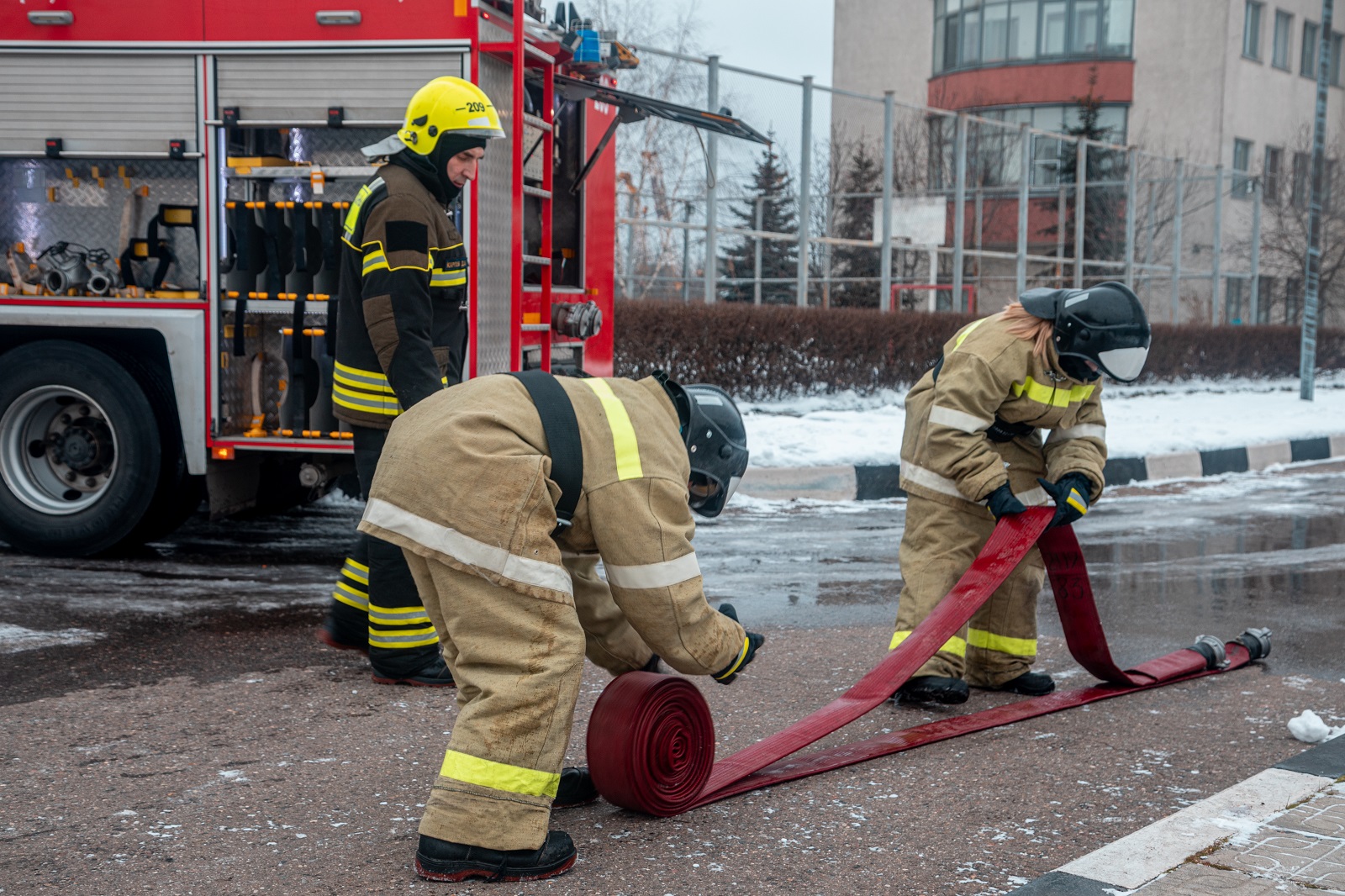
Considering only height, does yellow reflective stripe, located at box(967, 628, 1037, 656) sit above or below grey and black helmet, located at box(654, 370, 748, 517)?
below

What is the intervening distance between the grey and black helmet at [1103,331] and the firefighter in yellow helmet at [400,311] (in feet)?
6.29

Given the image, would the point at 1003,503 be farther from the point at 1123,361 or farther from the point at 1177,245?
the point at 1177,245

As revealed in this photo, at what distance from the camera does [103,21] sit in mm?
6219

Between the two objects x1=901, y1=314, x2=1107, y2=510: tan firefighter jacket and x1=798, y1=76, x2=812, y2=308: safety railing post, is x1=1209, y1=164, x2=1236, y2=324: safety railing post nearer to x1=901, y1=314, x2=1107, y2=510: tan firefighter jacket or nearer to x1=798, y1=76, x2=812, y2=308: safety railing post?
x1=798, y1=76, x2=812, y2=308: safety railing post

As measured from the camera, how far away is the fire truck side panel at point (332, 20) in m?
5.90

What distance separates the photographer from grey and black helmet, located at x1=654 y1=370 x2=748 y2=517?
3.14 m

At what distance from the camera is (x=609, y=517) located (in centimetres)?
286

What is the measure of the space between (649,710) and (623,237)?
12.0 meters

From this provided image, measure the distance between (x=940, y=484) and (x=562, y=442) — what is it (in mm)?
1925

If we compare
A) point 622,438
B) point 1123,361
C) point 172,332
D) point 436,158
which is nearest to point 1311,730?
point 1123,361

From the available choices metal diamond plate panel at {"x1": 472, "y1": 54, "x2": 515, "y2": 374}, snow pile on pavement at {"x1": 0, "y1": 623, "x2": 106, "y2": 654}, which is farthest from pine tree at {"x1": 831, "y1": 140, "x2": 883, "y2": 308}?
snow pile on pavement at {"x1": 0, "y1": 623, "x2": 106, "y2": 654}

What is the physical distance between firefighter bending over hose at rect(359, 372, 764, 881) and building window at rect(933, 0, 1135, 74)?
3111cm

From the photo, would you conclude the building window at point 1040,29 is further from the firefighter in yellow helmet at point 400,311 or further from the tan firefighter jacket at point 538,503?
the tan firefighter jacket at point 538,503

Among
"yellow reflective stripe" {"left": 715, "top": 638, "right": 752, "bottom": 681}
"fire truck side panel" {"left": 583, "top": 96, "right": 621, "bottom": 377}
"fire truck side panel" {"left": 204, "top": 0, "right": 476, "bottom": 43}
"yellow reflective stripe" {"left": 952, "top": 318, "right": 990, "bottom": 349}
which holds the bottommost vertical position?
"yellow reflective stripe" {"left": 715, "top": 638, "right": 752, "bottom": 681}
